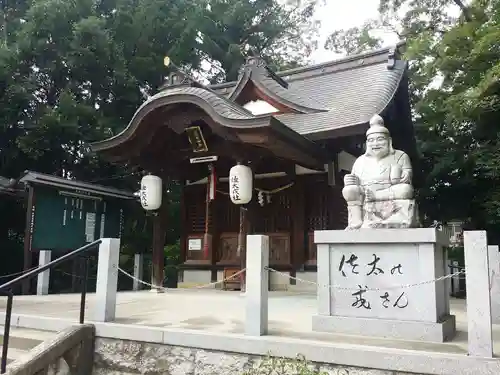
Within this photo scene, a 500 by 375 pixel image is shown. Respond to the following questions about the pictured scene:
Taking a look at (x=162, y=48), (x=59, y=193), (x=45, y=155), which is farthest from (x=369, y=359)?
(x=162, y=48)

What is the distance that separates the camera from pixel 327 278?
5250mm

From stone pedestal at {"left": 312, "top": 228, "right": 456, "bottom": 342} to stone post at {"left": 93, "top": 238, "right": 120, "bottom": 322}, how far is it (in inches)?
101

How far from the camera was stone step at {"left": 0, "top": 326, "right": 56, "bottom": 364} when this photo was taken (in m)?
5.30

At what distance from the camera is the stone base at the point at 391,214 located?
5.14 meters

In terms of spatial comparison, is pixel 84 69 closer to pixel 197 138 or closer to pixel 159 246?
pixel 197 138

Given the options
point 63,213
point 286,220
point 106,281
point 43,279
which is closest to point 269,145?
point 286,220

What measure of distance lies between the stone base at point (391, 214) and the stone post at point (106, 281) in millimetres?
3135

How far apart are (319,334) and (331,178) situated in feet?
19.7

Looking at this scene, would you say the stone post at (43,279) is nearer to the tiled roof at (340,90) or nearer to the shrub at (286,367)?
the tiled roof at (340,90)

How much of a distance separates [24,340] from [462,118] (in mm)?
11215

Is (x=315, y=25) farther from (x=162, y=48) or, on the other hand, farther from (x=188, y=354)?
(x=188, y=354)

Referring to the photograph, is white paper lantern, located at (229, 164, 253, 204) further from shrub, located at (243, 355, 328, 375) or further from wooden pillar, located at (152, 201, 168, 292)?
shrub, located at (243, 355, 328, 375)

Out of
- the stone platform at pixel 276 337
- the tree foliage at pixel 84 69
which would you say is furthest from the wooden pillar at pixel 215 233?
the tree foliage at pixel 84 69

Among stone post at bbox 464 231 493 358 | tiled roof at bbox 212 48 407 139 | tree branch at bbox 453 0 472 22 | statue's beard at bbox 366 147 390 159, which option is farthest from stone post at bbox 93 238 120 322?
tree branch at bbox 453 0 472 22
